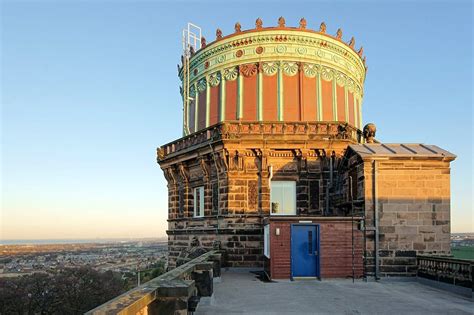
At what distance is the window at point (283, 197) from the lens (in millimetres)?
22859

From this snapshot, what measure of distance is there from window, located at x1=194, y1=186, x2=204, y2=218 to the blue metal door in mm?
9139

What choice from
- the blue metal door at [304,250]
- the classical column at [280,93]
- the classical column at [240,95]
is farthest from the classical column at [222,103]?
the blue metal door at [304,250]

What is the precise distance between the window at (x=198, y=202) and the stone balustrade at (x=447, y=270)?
12555 mm

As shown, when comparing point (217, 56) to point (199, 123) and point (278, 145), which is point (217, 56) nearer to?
point (199, 123)

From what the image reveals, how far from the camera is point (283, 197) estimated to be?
75.2 feet

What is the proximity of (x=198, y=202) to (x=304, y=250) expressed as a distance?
1013 cm

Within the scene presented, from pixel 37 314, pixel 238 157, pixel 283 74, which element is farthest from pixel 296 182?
pixel 37 314

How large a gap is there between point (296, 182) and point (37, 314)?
4850 centimetres

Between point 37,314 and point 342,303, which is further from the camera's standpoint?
point 37,314

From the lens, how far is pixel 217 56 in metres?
30.7

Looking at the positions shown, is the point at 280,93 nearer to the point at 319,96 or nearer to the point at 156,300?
the point at 319,96

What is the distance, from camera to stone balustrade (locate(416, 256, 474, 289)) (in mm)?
13086

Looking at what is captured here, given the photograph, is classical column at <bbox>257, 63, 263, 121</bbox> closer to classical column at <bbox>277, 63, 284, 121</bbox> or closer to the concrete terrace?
classical column at <bbox>277, 63, 284, 121</bbox>

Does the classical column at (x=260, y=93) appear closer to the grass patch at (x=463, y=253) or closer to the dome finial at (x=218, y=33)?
the dome finial at (x=218, y=33)
